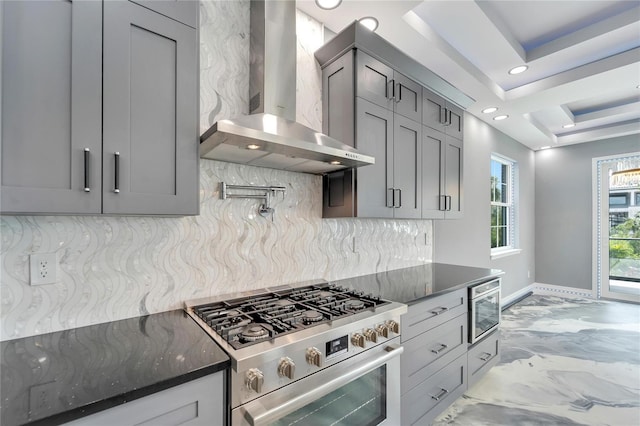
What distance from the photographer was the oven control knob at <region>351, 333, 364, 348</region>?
136 cm

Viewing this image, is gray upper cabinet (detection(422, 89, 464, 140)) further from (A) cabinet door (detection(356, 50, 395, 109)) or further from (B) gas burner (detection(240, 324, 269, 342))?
(B) gas burner (detection(240, 324, 269, 342))

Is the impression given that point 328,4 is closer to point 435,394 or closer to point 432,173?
point 432,173

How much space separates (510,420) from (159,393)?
2405 mm

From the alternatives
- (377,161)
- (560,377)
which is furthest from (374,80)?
(560,377)

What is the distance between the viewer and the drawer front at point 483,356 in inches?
92.1

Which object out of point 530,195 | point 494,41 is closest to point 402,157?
point 494,41

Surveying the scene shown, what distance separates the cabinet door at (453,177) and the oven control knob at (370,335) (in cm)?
166

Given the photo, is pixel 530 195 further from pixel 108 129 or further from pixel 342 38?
pixel 108 129

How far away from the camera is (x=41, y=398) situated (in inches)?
30.8

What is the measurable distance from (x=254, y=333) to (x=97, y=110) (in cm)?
103

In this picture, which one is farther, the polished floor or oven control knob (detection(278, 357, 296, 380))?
the polished floor

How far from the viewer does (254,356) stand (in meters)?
1.02

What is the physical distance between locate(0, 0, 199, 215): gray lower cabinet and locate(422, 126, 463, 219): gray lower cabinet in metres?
1.88

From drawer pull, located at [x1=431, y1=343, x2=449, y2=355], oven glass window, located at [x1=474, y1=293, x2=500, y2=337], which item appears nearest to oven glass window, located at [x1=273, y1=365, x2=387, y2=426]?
drawer pull, located at [x1=431, y1=343, x2=449, y2=355]
